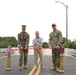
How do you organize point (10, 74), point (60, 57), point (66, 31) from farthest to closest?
point (66, 31) → point (60, 57) → point (10, 74)

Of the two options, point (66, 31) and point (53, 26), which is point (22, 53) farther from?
point (66, 31)

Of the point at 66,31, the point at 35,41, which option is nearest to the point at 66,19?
the point at 66,31

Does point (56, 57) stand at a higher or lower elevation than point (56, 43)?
lower

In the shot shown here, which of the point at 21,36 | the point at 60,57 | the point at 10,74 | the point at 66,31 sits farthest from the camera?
the point at 66,31

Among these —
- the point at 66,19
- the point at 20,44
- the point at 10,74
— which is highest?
the point at 66,19

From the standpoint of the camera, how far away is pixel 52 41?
574 inches

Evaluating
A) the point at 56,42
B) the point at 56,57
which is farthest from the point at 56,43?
the point at 56,57

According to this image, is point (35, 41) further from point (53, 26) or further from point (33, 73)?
point (33, 73)

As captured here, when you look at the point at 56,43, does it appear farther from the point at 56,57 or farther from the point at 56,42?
the point at 56,57

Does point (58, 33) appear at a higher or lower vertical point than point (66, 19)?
lower

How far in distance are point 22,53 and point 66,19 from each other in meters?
31.5

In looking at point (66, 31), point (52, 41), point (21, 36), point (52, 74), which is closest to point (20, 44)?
point (21, 36)

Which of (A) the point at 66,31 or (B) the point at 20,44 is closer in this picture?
(B) the point at 20,44

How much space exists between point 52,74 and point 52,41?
2.02 m
